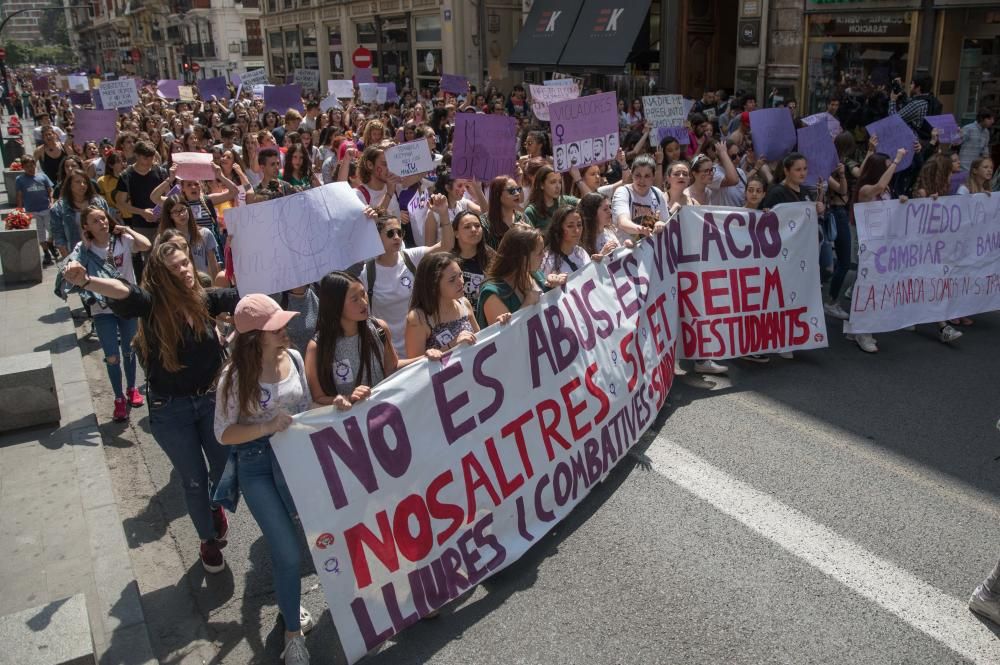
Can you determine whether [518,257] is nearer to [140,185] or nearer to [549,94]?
[140,185]

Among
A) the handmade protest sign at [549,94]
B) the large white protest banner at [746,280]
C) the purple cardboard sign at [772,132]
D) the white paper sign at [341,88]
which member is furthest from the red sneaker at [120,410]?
the white paper sign at [341,88]

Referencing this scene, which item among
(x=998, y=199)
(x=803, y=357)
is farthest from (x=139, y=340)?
(x=998, y=199)

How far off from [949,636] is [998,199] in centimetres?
538

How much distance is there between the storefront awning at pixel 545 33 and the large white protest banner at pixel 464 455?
18.6 m

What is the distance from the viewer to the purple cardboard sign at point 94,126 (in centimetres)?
1215

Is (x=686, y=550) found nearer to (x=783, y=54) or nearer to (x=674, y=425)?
(x=674, y=425)

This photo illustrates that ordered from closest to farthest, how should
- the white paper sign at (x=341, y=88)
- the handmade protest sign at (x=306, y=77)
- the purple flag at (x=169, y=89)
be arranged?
the white paper sign at (x=341, y=88) → the handmade protest sign at (x=306, y=77) → the purple flag at (x=169, y=89)

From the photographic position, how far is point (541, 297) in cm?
478

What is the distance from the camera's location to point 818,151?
8.02 m

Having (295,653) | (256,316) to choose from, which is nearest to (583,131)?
(256,316)

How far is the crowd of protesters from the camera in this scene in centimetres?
371

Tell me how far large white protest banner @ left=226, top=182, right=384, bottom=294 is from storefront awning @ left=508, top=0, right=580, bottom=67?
1843 centimetres

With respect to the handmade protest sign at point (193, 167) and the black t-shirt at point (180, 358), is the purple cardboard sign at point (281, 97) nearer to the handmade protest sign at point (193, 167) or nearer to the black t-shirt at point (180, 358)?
the handmade protest sign at point (193, 167)

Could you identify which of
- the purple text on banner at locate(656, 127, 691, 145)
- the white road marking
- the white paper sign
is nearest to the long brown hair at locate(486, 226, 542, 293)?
the white road marking
